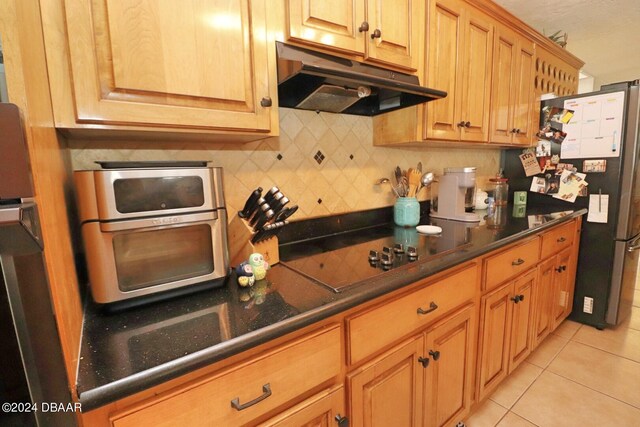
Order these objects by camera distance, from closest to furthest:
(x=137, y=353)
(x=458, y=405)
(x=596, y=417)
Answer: (x=137, y=353) < (x=458, y=405) < (x=596, y=417)

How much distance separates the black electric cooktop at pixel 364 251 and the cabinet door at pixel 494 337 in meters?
0.31

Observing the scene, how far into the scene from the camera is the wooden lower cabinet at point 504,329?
1.35 meters

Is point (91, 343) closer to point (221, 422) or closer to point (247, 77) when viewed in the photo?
point (221, 422)

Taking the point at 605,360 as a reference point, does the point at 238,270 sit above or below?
above

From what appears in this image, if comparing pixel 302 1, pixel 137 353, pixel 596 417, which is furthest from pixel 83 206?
pixel 596 417

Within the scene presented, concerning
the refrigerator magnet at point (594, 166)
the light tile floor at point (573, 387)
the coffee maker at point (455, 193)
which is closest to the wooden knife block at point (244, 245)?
the coffee maker at point (455, 193)

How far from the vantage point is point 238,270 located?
3.01ft

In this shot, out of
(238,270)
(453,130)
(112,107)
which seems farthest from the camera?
(453,130)

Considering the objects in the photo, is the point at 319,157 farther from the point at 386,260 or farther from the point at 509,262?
the point at 509,262

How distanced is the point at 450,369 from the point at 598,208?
69.4 inches

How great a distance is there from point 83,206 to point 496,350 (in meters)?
1.73

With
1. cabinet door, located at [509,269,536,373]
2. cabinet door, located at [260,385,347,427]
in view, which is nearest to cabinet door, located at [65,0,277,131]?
cabinet door, located at [260,385,347,427]

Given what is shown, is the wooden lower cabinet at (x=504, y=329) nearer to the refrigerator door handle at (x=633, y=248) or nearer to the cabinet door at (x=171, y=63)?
the refrigerator door handle at (x=633, y=248)

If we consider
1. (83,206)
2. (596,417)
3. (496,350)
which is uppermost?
(83,206)
